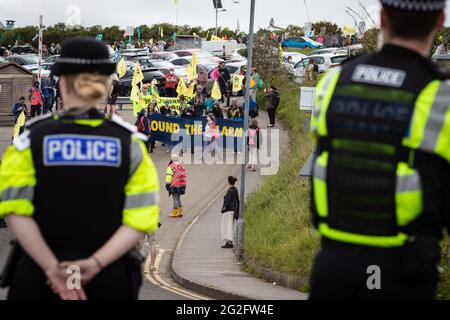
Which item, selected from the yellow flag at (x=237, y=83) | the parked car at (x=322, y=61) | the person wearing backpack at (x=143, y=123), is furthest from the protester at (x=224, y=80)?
the person wearing backpack at (x=143, y=123)

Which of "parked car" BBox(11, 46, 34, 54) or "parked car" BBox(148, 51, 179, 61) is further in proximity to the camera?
"parked car" BBox(11, 46, 34, 54)

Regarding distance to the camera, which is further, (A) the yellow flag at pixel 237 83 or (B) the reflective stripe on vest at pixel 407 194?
(A) the yellow flag at pixel 237 83

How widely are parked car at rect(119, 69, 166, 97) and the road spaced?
10798 mm

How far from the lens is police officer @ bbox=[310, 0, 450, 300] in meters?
4.83

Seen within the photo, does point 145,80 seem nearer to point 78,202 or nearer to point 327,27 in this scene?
point 327,27

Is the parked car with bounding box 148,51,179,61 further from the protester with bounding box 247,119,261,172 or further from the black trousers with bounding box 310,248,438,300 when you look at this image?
the black trousers with bounding box 310,248,438,300

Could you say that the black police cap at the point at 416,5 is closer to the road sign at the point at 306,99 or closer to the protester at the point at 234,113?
the road sign at the point at 306,99

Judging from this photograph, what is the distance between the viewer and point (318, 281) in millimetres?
4992

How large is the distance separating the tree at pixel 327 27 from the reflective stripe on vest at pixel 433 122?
88870 mm

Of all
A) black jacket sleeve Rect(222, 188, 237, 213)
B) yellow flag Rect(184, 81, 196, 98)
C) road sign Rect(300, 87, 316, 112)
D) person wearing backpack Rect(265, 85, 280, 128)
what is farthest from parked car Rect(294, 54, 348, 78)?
road sign Rect(300, 87, 316, 112)

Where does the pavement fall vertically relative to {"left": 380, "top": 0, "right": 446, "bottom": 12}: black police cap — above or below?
below

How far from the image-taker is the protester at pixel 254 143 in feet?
122

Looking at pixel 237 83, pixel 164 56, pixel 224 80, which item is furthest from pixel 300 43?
pixel 237 83
